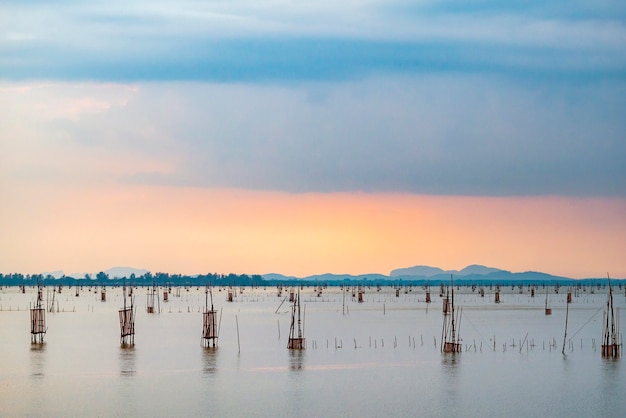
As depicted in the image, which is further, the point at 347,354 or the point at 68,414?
the point at 347,354

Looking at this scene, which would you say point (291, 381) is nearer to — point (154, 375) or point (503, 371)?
point (154, 375)

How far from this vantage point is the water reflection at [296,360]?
35.8 metres

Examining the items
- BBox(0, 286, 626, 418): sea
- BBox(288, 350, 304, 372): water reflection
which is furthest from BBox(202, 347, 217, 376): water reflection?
BBox(288, 350, 304, 372): water reflection

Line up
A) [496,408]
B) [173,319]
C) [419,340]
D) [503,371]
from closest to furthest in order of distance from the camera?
[496,408] < [503,371] < [419,340] < [173,319]

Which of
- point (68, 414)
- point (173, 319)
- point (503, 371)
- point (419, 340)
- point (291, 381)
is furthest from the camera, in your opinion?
point (173, 319)

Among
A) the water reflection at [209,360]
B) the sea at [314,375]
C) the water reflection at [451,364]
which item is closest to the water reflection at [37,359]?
the sea at [314,375]

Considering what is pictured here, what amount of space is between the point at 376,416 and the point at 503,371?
1043cm

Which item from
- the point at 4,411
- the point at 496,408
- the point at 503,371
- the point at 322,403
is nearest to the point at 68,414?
the point at 4,411

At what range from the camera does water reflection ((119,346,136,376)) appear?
34688mm

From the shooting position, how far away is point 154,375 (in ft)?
111

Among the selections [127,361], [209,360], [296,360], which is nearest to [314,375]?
[296,360]

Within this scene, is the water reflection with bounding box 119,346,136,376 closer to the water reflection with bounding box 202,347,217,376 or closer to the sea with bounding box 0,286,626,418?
the sea with bounding box 0,286,626,418

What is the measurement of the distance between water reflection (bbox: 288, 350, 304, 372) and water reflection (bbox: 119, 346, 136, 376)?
5.89 m

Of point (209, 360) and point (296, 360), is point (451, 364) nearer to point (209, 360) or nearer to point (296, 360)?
point (296, 360)
